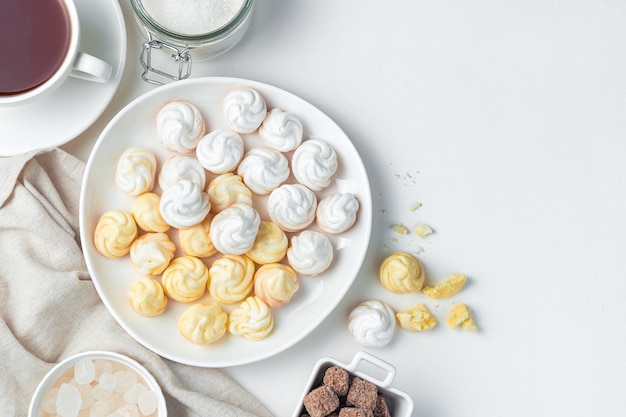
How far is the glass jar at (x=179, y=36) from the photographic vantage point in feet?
3.87

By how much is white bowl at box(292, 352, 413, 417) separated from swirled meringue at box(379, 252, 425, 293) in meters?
0.13

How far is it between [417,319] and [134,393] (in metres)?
0.44

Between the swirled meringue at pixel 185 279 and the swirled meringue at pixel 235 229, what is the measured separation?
0.05 metres

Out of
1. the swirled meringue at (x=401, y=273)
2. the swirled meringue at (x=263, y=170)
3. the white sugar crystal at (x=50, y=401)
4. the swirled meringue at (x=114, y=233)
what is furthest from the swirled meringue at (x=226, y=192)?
the white sugar crystal at (x=50, y=401)

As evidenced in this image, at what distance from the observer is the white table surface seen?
4.34ft

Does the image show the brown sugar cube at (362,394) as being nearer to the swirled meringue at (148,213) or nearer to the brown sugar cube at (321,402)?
the brown sugar cube at (321,402)

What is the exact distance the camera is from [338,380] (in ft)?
3.94

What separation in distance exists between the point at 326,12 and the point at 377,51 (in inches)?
4.0

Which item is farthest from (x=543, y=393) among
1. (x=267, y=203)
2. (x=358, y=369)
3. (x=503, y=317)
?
(x=267, y=203)

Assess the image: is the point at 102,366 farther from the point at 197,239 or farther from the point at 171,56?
the point at 171,56

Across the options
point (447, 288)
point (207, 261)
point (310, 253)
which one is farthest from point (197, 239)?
point (447, 288)

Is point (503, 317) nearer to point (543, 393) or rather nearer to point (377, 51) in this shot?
point (543, 393)

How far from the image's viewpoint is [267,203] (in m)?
1.27

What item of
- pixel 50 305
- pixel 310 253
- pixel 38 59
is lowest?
pixel 50 305
